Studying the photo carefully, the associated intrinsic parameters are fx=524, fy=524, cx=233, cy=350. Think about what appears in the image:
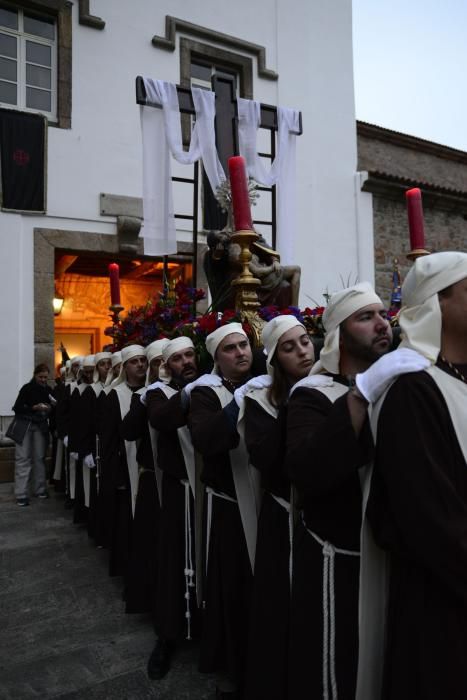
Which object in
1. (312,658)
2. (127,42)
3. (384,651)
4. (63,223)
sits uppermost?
(127,42)

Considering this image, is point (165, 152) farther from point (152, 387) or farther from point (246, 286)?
point (152, 387)

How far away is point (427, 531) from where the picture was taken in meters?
1.24

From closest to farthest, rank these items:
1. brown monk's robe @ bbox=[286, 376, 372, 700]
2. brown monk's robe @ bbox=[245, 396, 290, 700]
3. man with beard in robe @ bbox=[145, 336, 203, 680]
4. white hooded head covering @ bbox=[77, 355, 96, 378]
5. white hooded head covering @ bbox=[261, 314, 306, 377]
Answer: brown monk's robe @ bbox=[286, 376, 372, 700] → brown monk's robe @ bbox=[245, 396, 290, 700] → white hooded head covering @ bbox=[261, 314, 306, 377] → man with beard in robe @ bbox=[145, 336, 203, 680] → white hooded head covering @ bbox=[77, 355, 96, 378]

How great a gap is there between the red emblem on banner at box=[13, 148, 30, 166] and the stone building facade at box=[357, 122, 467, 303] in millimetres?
6605

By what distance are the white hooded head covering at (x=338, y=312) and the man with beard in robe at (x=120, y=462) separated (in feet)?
8.63

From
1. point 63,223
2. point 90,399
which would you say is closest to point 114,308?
point 90,399

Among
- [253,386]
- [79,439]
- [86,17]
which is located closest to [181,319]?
[253,386]

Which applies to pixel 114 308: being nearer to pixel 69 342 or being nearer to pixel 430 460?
pixel 430 460

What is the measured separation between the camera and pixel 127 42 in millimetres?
9523

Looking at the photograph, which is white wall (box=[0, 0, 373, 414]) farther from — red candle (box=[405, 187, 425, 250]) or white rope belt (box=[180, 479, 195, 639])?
red candle (box=[405, 187, 425, 250])

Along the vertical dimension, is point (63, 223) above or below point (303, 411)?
above

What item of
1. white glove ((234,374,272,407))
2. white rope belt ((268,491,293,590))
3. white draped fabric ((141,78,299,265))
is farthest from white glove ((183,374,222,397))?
white draped fabric ((141,78,299,265))

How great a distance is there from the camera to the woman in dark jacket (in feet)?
23.0

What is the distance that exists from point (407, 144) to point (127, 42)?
22.7 ft
